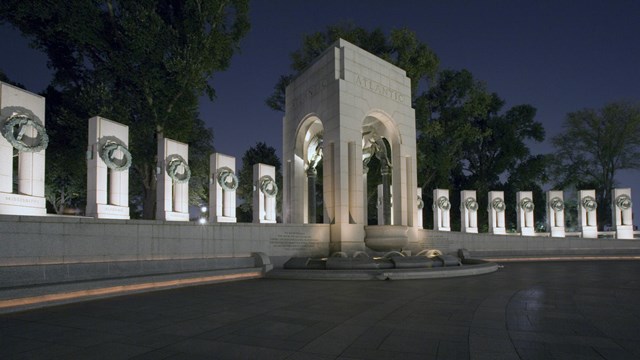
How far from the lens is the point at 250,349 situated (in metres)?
6.71

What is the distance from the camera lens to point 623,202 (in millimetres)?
36781

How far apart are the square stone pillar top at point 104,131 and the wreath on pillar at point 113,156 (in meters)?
0.29

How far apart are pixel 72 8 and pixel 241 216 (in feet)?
129

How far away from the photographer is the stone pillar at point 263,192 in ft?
80.4

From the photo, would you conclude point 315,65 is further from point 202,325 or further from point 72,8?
point 202,325

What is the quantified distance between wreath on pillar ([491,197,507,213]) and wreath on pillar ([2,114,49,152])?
32687mm

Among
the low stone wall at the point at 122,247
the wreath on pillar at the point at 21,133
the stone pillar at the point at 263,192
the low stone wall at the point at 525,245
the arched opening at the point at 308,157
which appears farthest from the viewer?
the low stone wall at the point at 525,245

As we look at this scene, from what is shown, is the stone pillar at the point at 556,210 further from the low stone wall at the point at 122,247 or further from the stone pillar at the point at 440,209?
the low stone wall at the point at 122,247

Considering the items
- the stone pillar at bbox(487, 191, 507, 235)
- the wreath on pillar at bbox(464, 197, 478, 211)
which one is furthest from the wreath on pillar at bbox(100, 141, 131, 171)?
the stone pillar at bbox(487, 191, 507, 235)

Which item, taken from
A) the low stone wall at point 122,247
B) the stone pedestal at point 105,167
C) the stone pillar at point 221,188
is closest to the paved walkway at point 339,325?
the low stone wall at point 122,247

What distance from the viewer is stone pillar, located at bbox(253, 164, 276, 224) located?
965 inches

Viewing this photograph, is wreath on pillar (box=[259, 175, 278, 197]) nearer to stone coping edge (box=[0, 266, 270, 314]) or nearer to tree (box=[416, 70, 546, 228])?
stone coping edge (box=[0, 266, 270, 314])

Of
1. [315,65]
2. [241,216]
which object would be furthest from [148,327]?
[241,216]

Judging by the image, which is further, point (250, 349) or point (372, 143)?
point (372, 143)
